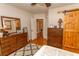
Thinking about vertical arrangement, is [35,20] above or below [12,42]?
above

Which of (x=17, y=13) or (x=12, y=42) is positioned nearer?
(x=17, y=13)

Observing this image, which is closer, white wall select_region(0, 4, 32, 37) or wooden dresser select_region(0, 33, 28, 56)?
white wall select_region(0, 4, 32, 37)

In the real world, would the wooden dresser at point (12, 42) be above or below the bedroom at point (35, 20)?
below

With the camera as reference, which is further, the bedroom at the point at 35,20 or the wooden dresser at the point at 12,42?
the wooden dresser at the point at 12,42

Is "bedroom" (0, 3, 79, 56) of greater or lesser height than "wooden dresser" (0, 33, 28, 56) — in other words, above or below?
above

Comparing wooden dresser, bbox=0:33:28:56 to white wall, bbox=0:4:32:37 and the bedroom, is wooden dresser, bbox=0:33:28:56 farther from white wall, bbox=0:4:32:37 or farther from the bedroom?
white wall, bbox=0:4:32:37

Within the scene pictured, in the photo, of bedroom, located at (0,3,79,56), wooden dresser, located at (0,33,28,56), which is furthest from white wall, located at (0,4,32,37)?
wooden dresser, located at (0,33,28,56)

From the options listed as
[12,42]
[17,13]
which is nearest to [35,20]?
[17,13]

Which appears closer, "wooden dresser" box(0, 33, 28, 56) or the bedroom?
the bedroom

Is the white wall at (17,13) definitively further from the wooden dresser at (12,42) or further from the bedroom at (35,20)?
the wooden dresser at (12,42)

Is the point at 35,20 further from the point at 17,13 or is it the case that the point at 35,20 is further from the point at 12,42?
Answer: the point at 12,42

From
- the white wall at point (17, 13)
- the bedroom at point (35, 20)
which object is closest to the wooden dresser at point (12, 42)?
the bedroom at point (35, 20)

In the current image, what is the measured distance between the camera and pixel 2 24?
35.5 inches

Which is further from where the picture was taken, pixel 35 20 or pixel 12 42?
pixel 12 42
